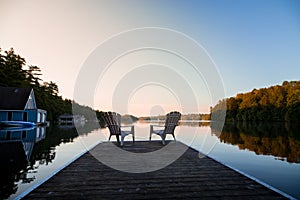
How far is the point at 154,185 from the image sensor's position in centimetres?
308

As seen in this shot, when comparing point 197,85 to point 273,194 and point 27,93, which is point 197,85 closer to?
point 273,194

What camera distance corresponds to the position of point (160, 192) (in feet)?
9.16

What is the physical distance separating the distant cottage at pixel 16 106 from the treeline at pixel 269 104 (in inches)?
1057

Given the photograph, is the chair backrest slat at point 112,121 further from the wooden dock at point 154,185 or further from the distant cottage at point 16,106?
the distant cottage at point 16,106

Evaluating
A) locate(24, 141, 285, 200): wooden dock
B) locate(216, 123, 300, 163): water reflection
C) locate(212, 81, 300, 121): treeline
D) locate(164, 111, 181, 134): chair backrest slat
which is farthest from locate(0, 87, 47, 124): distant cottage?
locate(212, 81, 300, 121): treeline

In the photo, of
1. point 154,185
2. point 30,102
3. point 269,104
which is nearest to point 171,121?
point 154,185

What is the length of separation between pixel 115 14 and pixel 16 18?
22.3ft

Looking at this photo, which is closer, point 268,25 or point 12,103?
point 268,25

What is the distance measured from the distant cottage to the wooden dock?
24.2 m

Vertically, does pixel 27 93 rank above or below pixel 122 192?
above

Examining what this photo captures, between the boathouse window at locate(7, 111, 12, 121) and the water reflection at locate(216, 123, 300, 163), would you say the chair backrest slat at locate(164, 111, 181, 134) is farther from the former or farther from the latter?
the boathouse window at locate(7, 111, 12, 121)

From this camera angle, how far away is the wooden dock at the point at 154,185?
2.68 m

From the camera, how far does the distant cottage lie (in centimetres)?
2414

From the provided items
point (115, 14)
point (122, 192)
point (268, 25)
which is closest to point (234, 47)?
point (268, 25)
